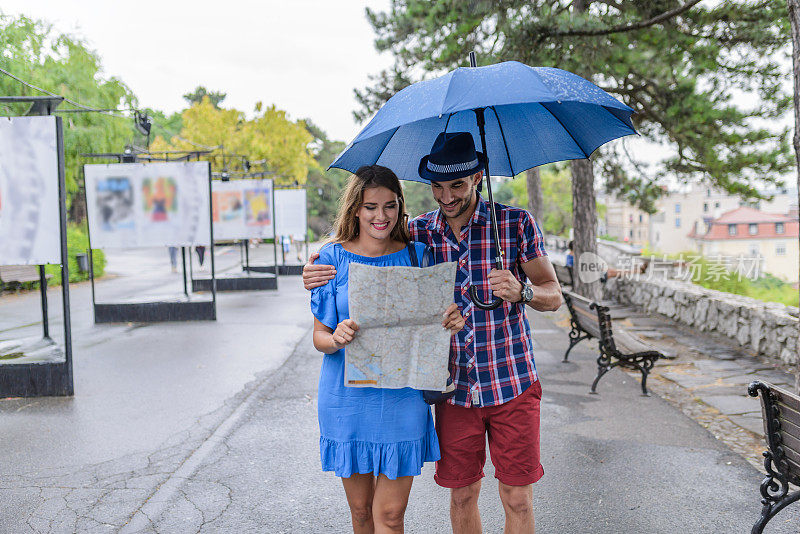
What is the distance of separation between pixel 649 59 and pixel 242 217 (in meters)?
10.0

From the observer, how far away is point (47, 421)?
567 centimetres

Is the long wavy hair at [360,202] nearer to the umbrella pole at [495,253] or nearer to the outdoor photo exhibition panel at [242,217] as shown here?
the umbrella pole at [495,253]

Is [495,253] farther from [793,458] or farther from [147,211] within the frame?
[147,211]

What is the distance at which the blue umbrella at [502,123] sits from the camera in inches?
93.0

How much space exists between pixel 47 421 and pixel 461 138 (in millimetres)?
4866

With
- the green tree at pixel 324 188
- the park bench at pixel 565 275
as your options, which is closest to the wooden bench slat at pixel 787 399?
the park bench at pixel 565 275

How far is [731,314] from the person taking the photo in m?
9.09

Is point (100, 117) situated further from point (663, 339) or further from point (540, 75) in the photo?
point (540, 75)

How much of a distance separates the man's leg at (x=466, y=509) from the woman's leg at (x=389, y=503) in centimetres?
34

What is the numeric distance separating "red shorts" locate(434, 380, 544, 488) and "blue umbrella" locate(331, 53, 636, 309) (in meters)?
0.46

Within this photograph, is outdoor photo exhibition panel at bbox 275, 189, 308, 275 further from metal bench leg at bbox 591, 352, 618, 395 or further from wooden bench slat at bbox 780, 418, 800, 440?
wooden bench slat at bbox 780, 418, 800, 440

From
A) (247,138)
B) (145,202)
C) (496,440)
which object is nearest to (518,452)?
(496,440)

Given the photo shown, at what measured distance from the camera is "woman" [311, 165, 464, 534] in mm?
2465

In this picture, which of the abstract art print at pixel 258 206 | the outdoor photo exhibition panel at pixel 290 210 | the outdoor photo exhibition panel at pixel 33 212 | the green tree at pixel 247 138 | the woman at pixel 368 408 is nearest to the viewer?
the woman at pixel 368 408
